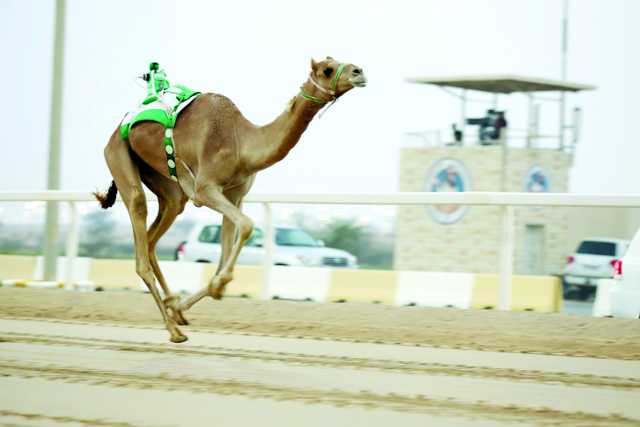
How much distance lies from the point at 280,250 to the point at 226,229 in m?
10.8

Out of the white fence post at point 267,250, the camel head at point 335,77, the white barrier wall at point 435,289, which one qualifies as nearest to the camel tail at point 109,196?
the camel head at point 335,77

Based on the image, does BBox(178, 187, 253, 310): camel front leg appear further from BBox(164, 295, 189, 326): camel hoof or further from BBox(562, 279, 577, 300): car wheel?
BBox(562, 279, 577, 300): car wheel

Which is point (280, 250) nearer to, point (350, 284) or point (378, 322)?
point (350, 284)

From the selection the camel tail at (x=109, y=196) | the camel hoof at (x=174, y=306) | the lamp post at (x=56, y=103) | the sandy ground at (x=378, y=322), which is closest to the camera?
the camel hoof at (x=174, y=306)

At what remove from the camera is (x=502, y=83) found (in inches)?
1451

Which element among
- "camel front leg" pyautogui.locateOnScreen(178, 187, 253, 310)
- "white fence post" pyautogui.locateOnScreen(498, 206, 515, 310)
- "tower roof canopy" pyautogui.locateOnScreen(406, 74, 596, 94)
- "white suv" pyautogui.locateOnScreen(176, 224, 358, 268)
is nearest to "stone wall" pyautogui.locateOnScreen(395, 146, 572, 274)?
"tower roof canopy" pyautogui.locateOnScreen(406, 74, 596, 94)

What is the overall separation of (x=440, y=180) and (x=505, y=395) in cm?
3287

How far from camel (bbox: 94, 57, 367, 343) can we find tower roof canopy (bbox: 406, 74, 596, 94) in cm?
2590

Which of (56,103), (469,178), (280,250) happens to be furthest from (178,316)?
(469,178)

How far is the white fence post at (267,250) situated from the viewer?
15310 millimetres

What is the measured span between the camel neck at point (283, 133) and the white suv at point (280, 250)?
18.2ft

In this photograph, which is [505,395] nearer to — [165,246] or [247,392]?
[247,392]

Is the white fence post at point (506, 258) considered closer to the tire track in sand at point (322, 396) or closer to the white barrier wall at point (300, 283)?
the white barrier wall at point (300, 283)

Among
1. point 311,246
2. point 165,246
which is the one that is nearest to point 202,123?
point 311,246
